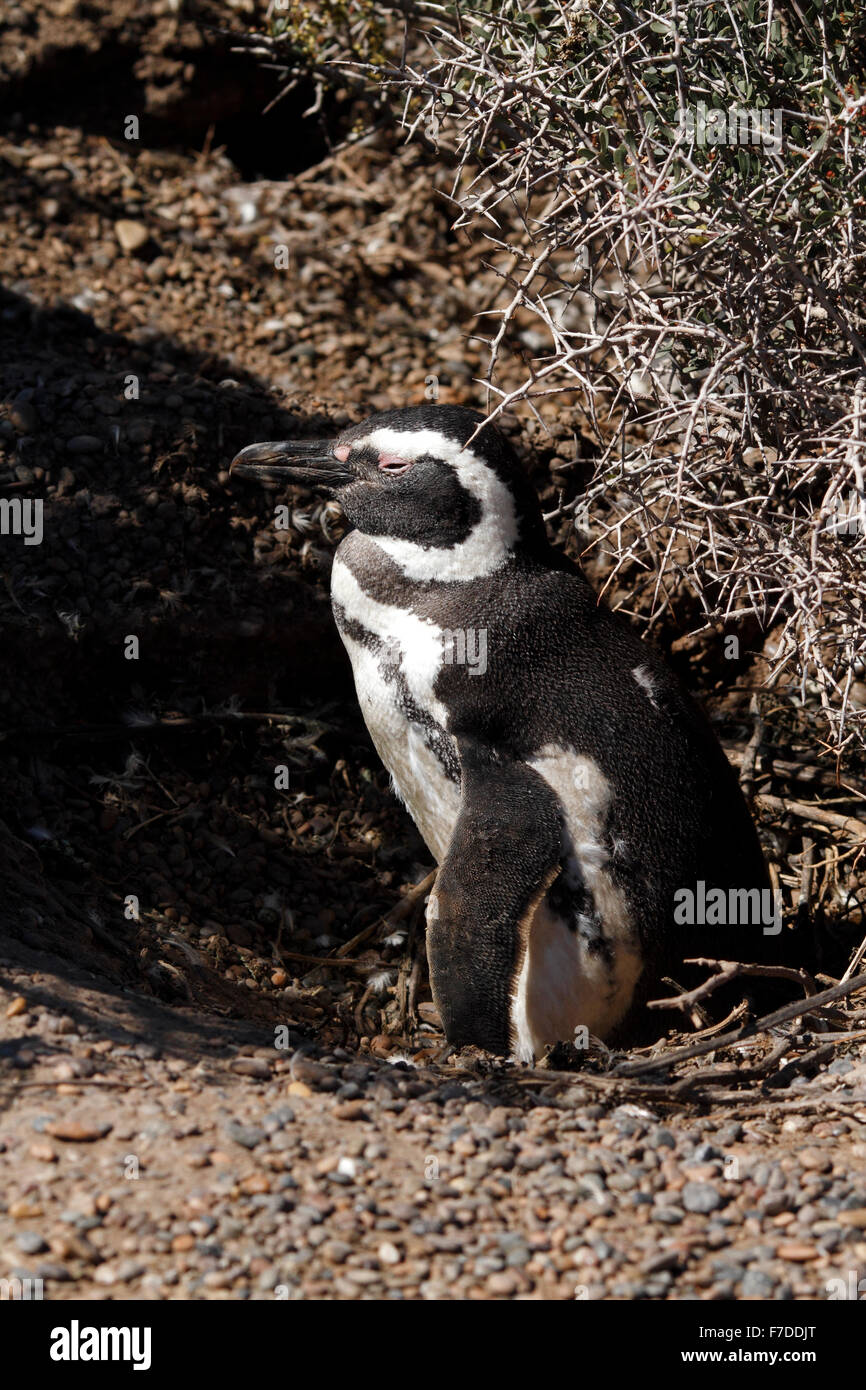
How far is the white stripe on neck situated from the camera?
282 cm

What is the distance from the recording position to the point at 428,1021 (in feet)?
10.2

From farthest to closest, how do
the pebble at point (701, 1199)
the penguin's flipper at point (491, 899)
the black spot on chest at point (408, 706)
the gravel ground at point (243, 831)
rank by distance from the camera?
the black spot on chest at point (408, 706), the penguin's flipper at point (491, 899), the pebble at point (701, 1199), the gravel ground at point (243, 831)

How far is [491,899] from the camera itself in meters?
2.60

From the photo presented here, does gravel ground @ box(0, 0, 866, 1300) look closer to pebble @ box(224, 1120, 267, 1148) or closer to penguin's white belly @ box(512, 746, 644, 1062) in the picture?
pebble @ box(224, 1120, 267, 1148)

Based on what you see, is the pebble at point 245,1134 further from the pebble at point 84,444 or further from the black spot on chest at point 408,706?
the pebble at point 84,444

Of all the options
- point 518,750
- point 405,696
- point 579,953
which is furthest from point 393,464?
point 579,953

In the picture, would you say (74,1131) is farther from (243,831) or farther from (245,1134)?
(243,831)

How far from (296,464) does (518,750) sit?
879 mm

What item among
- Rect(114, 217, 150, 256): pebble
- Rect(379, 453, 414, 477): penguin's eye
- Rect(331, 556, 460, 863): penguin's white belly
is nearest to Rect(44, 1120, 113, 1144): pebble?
Rect(331, 556, 460, 863): penguin's white belly

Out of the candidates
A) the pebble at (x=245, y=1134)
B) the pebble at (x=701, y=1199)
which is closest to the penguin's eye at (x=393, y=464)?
the pebble at (x=245, y=1134)

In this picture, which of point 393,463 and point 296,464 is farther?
point 296,464

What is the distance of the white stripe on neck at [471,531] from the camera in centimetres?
282

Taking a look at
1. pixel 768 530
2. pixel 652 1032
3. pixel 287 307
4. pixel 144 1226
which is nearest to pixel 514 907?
pixel 652 1032

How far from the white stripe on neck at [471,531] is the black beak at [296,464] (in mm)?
109
